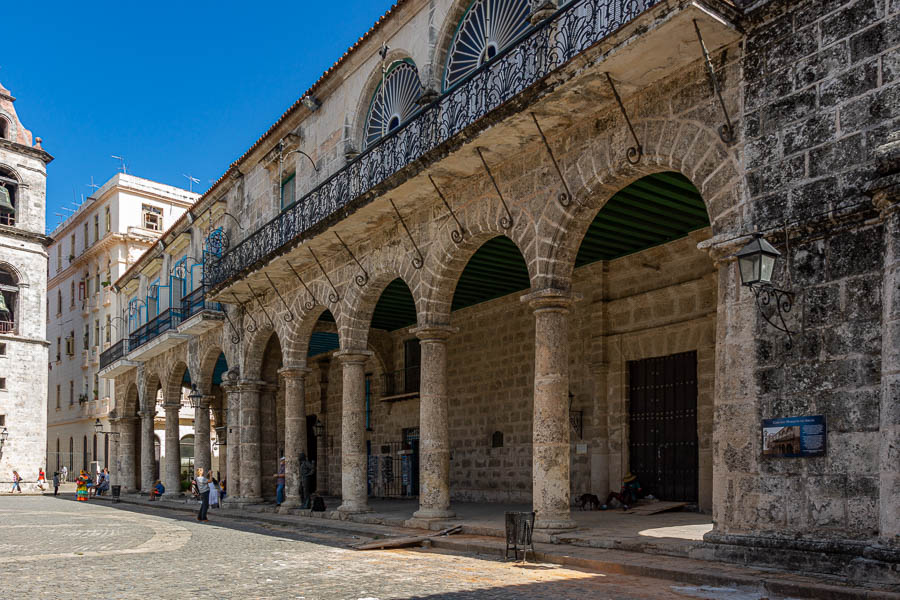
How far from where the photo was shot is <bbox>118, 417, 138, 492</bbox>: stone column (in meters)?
28.2

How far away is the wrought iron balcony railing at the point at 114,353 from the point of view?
28.5 metres

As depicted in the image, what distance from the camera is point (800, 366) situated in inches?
280

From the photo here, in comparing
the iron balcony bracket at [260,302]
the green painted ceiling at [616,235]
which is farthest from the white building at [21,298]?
the green painted ceiling at [616,235]

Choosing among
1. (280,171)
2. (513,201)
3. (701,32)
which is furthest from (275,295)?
(701,32)

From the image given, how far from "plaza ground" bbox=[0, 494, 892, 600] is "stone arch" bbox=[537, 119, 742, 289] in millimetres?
3374

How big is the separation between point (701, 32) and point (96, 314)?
1657 inches

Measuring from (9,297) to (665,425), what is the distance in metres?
33.7

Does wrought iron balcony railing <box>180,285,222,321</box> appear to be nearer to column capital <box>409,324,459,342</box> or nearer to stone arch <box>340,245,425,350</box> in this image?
stone arch <box>340,245,425,350</box>

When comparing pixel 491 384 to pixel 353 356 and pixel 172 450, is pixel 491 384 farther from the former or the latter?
pixel 172 450

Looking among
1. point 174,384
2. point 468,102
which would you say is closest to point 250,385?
point 174,384

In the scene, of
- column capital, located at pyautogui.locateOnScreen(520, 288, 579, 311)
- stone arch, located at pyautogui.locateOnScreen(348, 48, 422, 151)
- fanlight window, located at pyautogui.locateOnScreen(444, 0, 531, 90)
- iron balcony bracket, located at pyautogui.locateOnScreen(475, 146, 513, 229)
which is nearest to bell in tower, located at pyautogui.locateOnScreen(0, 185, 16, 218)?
stone arch, located at pyautogui.locateOnScreen(348, 48, 422, 151)

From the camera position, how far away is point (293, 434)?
16.1 m

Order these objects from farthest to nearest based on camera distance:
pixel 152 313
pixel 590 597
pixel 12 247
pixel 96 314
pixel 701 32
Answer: pixel 96 314, pixel 12 247, pixel 152 313, pixel 701 32, pixel 590 597

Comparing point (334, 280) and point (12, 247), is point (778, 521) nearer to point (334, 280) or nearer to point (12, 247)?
point (334, 280)
